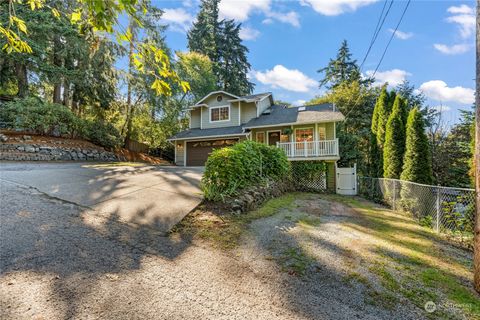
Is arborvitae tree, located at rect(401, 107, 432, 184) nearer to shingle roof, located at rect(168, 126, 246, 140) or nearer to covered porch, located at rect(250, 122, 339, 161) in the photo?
covered porch, located at rect(250, 122, 339, 161)

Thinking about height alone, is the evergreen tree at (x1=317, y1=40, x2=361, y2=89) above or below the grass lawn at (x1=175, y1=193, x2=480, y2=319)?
above

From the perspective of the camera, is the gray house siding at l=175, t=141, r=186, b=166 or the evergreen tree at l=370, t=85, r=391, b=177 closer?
the evergreen tree at l=370, t=85, r=391, b=177

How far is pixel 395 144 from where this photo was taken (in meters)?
10.5

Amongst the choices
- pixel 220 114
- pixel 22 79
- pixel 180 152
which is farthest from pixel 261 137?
pixel 22 79

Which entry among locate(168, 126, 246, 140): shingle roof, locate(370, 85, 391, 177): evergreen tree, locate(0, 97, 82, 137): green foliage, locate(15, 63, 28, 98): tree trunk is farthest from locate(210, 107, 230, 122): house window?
locate(15, 63, 28, 98): tree trunk

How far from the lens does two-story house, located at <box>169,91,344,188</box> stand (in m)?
12.9

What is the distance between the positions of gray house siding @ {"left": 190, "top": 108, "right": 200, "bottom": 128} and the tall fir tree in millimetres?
14030

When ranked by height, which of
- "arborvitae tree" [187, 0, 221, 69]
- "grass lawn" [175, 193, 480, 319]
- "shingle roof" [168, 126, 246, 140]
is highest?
"arborvitae tree" [187, 0, 221, 69]

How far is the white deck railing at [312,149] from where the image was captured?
40.5 feet

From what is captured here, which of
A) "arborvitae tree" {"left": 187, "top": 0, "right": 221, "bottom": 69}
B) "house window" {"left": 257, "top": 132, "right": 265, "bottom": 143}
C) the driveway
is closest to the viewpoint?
the driveway

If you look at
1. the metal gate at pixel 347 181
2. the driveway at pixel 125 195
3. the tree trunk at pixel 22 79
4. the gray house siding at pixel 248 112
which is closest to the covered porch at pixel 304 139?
the metal gate at pixel 347 181

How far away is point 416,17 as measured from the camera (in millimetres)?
7770

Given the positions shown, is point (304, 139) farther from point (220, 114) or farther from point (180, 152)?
point (180, 152)

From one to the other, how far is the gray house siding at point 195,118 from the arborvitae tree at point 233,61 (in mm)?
14539
